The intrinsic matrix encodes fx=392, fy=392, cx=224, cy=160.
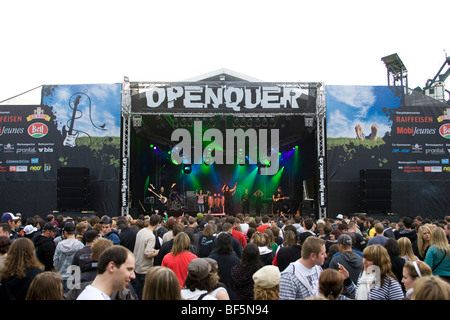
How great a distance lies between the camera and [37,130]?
52.7 ft

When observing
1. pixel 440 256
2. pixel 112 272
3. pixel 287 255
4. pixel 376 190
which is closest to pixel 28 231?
pixel 287 255

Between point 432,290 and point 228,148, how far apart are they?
67.0ft

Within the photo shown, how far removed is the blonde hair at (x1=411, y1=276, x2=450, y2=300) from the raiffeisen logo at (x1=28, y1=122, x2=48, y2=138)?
1638 centimetres

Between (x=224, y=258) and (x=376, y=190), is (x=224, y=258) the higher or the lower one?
the lower one

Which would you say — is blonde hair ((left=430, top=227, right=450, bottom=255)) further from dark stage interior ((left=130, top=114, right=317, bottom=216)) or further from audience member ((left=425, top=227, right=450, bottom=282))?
dark stage interior ((left=130, top=114, right=317, bottom=216))

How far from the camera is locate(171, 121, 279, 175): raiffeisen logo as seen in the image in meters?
20.0

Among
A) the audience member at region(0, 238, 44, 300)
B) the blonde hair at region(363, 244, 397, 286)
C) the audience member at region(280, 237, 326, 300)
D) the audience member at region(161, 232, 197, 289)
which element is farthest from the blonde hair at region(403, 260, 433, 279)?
the audience member at region(0, 238, 44, 300)

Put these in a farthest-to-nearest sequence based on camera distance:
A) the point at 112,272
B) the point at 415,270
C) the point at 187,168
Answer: the point at 187,168
the point at 415,270
the point at 112,272

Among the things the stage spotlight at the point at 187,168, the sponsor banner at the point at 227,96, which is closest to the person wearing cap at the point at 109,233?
the sponsor banner at the point at 227,96

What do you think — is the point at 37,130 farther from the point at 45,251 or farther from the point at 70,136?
the point at 45,251

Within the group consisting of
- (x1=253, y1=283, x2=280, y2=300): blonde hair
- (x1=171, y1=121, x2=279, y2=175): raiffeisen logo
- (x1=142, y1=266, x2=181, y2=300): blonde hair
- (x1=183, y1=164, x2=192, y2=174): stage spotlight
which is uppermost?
(x1=171, y1=121, x2=279, y2=175): raiffeisen logo

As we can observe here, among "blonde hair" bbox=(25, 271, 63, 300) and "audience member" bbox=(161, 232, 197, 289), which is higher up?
"blonde hair" bbox=(25, 271, 63, 300)

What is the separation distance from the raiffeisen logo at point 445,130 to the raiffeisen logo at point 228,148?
7175 millimetres

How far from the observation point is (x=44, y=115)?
632 inches
